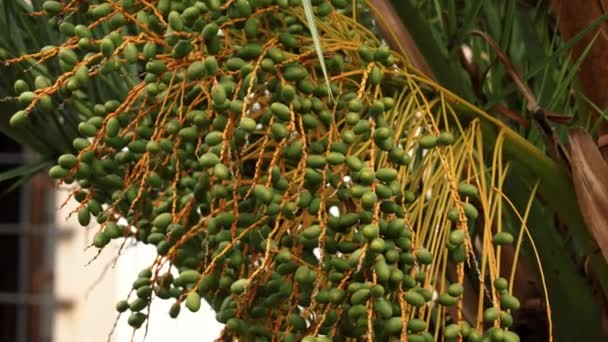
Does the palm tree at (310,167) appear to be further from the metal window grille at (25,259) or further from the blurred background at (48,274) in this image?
the metal window grille at (25,259)

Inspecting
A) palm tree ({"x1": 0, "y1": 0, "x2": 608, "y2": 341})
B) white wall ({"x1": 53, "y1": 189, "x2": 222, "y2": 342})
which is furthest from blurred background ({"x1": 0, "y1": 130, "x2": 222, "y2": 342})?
palm tree ({"x1": 0, "y1": 0, "x2": 608, "y2": 341})

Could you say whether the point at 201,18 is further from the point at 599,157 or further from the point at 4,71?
the point at 4,71

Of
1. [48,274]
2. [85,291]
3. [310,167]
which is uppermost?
[310,167]

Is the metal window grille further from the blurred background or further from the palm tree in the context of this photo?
the palm tree

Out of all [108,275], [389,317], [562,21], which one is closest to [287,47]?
[389,317]

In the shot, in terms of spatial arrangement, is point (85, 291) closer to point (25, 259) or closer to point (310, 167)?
point (25, 259)

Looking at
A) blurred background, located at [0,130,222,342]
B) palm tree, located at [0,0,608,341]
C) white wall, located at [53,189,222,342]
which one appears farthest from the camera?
blurred background, located at [0,130,222,342]

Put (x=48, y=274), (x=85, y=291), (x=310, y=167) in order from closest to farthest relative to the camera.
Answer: (x=310, y=167)
(x=85, y=291)
(x=48, y=274)

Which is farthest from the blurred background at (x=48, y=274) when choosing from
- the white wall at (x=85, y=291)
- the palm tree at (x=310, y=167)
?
the palm tree at (x=310, y=167)

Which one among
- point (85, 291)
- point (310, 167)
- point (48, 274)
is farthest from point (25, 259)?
point (310, 167)
